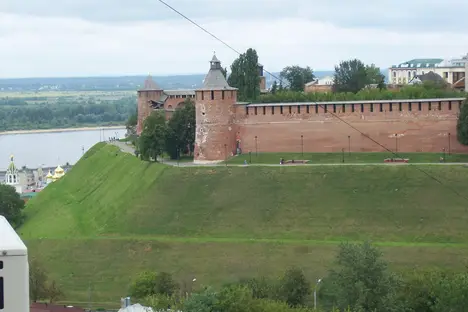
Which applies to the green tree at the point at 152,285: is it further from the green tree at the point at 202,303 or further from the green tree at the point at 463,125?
the green tree at the point at 463,125

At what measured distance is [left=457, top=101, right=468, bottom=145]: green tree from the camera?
3453 cm

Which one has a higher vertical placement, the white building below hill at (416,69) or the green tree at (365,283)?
the white building below hill at (416,69)

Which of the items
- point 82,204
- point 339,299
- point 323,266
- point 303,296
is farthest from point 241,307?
point 82,204

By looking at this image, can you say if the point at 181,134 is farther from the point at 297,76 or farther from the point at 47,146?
the point at 47,146

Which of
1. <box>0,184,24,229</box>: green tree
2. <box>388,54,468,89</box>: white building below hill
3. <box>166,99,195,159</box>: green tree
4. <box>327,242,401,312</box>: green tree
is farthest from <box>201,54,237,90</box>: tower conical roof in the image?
<box>388,54,468,89</box>: white building below hill

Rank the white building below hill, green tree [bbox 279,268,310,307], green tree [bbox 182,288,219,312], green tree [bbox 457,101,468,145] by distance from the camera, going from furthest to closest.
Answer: the white building below hill, green tree [bbox 457,101,468,145], green tree [bbox 279,268,310,307], green tree [bbox 182,288,219,312]

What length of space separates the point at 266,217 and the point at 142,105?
2046 centimetres

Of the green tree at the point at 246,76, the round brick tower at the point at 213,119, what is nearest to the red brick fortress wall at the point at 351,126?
the round brick tower at the point at 213,119

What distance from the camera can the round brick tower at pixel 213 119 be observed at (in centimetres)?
3684

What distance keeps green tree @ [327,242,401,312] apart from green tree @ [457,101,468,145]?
13.5 m

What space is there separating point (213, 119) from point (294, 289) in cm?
1373

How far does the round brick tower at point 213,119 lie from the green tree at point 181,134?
2.83 metres

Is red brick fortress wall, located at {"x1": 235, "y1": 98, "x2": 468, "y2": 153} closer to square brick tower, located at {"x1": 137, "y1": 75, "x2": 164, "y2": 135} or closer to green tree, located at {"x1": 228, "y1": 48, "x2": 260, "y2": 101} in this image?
green tree, located at {"x1": 228, "y1": 48, "x2": 260, "y2": 101}

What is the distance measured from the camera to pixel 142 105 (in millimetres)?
50562
